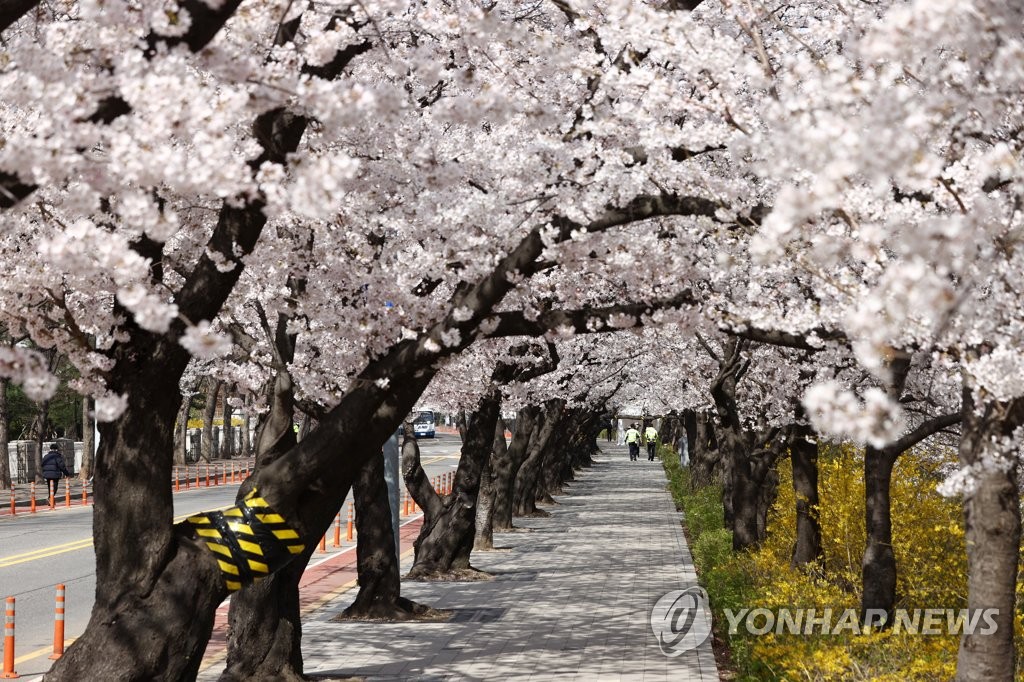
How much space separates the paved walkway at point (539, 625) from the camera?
12.7m

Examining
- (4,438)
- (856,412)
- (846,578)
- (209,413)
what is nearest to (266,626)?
(846,578)

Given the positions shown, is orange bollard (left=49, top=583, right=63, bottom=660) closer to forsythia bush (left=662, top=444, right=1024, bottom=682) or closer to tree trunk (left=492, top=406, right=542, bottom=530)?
forsythia bush (left=662, top=444, right=1024, bottom=682)

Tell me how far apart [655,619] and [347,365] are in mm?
6217

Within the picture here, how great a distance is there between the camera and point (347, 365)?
1248cm

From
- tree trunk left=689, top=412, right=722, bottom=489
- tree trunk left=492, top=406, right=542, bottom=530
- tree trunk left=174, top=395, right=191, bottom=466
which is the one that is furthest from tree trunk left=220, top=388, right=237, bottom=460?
tree trunk left=492, top=406, right=542, bottom=530

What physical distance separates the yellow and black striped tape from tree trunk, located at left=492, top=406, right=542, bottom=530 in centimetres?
2157

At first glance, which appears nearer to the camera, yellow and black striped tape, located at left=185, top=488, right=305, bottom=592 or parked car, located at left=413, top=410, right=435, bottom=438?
yellow and black striped tape, located at left=185, top=488, right=305, bottom=592

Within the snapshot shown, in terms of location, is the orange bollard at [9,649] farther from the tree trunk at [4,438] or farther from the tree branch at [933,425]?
the tree trunk at [4,438]

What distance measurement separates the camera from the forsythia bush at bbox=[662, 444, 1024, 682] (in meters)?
8.73

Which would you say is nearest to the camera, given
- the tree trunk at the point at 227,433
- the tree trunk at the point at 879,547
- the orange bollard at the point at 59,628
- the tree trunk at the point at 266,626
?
the tree trunk at the point at 879,547

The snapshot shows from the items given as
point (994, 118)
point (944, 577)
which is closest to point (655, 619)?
point (944, 577)

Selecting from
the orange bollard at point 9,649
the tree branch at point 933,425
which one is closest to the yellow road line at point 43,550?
the orange bollard at point 9,649

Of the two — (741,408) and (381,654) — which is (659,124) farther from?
(741,408)

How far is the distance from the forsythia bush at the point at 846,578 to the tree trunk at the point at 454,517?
12.7 feet
